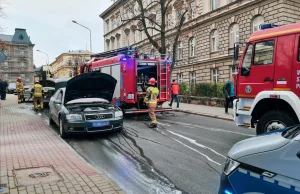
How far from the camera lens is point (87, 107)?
9.27 meters

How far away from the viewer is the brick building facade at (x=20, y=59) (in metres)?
102

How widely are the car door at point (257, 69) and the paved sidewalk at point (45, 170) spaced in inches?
178

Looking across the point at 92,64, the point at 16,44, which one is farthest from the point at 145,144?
the point at 16,44

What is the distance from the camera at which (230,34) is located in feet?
95.6

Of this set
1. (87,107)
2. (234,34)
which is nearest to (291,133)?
(87,107)

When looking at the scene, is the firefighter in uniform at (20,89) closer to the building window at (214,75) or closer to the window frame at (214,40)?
the building window at (214,75)

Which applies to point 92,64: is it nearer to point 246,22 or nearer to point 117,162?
point 117,162

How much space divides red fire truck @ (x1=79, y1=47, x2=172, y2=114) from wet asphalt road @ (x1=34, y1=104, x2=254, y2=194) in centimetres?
284

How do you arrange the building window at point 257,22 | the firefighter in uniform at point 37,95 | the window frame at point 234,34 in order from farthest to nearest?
the window frame at point 234,34 → the building window at point 257,22 → the firefighter in uniform at point 37,95

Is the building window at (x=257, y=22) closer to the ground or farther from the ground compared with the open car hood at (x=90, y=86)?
farther from the ground

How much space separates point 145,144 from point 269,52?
3995 mm

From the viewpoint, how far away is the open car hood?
962 centimetres

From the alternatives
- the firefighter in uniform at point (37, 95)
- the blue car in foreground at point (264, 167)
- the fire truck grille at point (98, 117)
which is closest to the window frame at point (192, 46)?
the firefighter in uniform at point (37, 95)

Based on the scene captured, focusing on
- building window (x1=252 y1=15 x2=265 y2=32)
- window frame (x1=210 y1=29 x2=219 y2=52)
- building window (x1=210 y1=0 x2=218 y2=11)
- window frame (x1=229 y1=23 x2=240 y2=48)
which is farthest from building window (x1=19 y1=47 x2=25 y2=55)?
building window (x1=252 y1=15 x2=265 y2=32)
